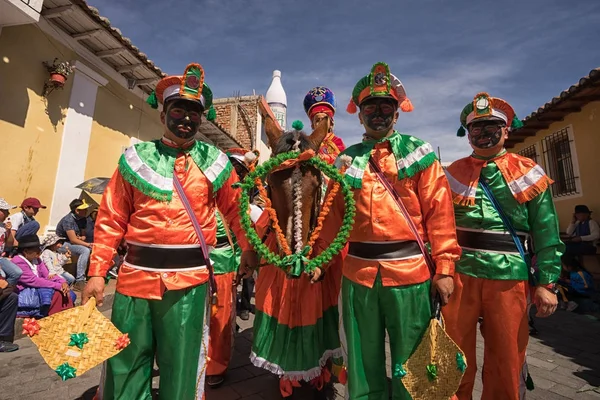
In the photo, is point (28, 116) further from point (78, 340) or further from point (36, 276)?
point (78, 340)

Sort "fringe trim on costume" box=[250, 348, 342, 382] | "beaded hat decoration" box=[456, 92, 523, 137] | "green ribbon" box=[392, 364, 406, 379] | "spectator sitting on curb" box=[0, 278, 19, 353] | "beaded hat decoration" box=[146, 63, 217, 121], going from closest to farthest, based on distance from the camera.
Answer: "green ribbon" box=[392, 364, 406, 379] → "beaded hat decoration" box=[146, 63, 217, 121] → "fringe trim on costume" box=[250, 348, 342, 382] → "beaded hat decoration" box=[456, 92, 523, 137] → "spectator sitting on curb" box=[0, 278, 19, 353]

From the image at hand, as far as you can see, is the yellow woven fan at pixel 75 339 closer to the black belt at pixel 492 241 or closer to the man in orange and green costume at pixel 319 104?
the black belt at pixel 492 241

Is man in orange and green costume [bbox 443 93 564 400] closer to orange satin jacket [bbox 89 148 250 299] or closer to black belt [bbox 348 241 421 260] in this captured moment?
black belt [bbox 348 241 421 260]

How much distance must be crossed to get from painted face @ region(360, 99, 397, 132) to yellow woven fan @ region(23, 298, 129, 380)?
7.06ft

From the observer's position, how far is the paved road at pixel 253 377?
3379mm

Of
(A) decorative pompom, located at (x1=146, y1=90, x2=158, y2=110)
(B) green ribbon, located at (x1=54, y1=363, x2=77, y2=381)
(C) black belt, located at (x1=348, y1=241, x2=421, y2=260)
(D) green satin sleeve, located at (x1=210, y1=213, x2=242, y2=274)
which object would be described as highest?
(A) decorative pompom, located at (x1=146, y1=90, x2=158, y2=110)

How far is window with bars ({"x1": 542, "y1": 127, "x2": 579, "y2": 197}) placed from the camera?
9414 millimetres

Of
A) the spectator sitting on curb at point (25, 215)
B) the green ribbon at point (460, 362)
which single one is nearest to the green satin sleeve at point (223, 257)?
the green ribbon at point (460, 362)

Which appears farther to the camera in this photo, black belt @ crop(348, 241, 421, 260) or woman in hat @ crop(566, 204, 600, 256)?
woman in hat @ crop(566, 204, 600, 256)

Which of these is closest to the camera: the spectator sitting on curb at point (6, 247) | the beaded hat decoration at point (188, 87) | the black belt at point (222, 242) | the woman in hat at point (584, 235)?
the beaded hat decoration at point (188, 87)

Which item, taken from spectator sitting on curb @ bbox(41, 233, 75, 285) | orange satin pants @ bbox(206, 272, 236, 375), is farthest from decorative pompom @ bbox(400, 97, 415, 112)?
spectator sitting on curb @ bbox(41, 233, 75, 285)

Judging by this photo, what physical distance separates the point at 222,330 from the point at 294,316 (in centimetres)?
103

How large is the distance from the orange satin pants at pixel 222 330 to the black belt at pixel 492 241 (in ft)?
7.85

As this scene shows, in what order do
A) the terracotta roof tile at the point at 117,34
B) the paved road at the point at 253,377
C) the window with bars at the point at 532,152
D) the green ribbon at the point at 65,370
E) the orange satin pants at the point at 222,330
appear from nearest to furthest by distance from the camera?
the green ribbon at the point at 65,370, the paved road at the point at 253,377, the orange satin pants at the point at 222,330, the terracotta roof tile at the point at 117,34, the window with bars at the point at 532,152
